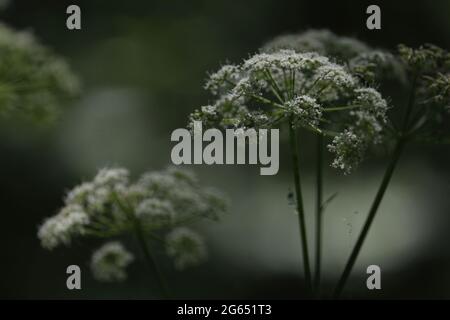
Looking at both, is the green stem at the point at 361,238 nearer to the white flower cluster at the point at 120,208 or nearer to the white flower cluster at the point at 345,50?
the white flower cluster at the point at 345,50

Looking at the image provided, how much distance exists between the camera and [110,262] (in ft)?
10.6

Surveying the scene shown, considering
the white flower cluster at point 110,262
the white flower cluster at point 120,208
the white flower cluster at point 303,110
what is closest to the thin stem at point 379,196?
the white flower cluster at point 303,110

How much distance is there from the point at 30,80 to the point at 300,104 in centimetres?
212

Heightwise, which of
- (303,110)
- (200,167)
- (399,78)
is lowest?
(303,110)

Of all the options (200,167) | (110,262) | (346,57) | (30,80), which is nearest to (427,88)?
(346,57)

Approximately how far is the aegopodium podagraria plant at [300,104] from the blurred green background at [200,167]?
198 centimetres

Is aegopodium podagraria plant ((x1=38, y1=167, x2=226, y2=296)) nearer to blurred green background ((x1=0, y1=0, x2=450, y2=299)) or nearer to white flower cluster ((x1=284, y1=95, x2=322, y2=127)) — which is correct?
white flower cluster ((x1=284, y1=95, x2=322, y2=127))

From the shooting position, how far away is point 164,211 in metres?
3.05

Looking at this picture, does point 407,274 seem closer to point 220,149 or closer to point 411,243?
point 411,243

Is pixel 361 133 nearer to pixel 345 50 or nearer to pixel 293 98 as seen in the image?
pixel 293 98

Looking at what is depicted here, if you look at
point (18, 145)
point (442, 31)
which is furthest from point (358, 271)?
point (18, 145)

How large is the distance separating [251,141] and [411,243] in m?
3.68

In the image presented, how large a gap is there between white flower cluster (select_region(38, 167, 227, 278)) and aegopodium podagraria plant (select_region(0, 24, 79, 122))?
1172mm

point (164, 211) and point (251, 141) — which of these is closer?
point (251, 141)
